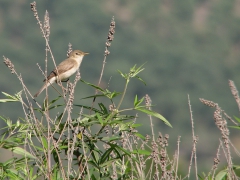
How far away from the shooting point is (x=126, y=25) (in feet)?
404

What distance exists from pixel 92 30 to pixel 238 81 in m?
29.6

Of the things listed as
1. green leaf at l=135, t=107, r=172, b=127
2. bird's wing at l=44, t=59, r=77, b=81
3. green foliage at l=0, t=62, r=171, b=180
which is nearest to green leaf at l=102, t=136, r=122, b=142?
green foliage at l=0, t=62, r=171, b=180

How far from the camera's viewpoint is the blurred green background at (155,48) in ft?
313

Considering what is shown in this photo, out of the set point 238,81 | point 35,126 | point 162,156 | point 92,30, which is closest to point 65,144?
point 35,126

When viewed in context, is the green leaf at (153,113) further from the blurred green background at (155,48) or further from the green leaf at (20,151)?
the blurred green background at (155,48)

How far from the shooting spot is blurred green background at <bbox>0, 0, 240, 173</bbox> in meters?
95.3

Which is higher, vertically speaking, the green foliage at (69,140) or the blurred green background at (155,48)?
the blurred green background at (155,48)

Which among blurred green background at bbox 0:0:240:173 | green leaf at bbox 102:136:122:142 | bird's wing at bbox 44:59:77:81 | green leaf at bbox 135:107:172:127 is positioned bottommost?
green leaf at bbox 102:136:122:142

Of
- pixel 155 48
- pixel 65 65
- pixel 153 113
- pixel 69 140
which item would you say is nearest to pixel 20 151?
pixel 69 140

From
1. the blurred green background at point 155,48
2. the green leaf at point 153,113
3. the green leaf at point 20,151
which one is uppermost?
the blurred green background at point 155,48

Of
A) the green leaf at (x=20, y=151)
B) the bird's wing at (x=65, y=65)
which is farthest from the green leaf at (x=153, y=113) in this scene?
the bird's wing at (x=65, y=65)

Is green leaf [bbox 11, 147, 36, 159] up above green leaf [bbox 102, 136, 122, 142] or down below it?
below

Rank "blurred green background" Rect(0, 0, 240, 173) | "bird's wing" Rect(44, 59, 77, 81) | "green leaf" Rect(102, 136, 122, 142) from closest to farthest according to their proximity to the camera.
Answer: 1. "green leaf" Rect(102, 136, 122, 142)
2. "bird's wing" Rect(44, 59, 77, 81)
3. "blurred green background" Rect(0, 0, 240, 173)

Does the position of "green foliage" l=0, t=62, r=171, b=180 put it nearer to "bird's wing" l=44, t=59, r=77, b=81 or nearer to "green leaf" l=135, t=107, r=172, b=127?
"green leaf" l=135, t=107, r=172, b=127
